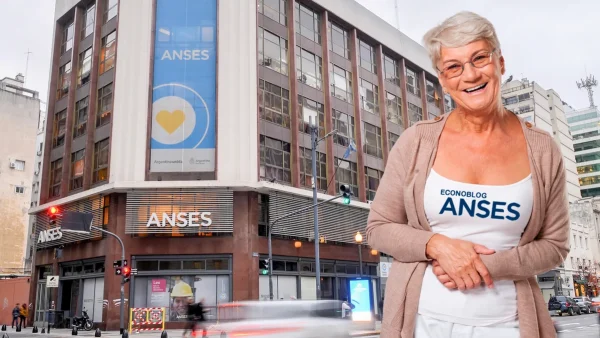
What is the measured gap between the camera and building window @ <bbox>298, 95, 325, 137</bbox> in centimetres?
3791

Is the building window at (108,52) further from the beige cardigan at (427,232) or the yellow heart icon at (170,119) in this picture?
the beige cardigan at (427,232)

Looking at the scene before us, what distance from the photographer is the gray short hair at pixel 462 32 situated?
1.97m

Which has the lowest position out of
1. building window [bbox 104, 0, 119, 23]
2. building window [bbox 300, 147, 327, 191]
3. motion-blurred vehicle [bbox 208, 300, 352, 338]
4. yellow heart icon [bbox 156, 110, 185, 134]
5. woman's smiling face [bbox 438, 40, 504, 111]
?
motion-blurred vehicle [bbox 208, 300, 352, 338]

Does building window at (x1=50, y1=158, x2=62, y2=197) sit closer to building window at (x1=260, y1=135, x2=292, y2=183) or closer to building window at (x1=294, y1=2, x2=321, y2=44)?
building window at (x1=260, y1=135, x2=292, y2=183)

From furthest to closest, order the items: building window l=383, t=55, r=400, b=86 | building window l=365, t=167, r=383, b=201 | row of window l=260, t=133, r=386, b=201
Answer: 1. building window l=383, t=55, r=400, b=86
2. building window l=365, t=167, r=383, b=201
3. row of window l=260, t=133, r=386, b=201

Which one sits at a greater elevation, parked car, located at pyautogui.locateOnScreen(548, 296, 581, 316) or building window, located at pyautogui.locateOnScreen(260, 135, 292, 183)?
building window, located at pyautogui.locateOnScreen(260, 135, 292, 183)

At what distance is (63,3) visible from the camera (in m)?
43.4

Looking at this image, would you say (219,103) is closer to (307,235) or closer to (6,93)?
(307,235)

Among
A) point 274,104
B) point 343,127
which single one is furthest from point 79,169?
point 343,127

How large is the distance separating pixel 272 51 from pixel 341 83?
293 inches

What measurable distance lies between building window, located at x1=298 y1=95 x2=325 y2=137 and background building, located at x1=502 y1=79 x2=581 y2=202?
189 ft

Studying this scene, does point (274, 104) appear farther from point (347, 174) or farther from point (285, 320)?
point (285, 320)

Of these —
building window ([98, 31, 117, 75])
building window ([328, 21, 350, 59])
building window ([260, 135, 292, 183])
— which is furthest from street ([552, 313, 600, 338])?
building window ([98, 31, 117, 75])

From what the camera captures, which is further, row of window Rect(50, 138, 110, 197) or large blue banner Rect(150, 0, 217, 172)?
row of window Rect(50, 138, 110, 197)
